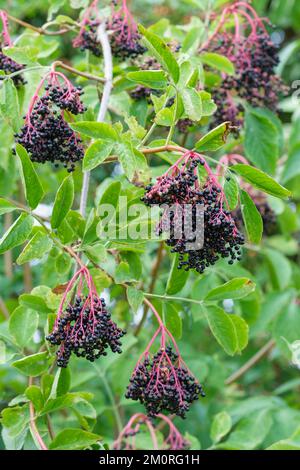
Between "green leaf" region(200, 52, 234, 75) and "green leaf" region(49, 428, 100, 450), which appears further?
"green leaf" region(200, 52, 234, 75)

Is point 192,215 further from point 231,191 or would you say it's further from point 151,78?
point 151,78

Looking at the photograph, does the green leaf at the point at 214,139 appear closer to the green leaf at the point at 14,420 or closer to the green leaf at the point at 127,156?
the green leaf at the point at 127,156

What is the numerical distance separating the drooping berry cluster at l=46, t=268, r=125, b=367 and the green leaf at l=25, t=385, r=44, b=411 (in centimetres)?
16

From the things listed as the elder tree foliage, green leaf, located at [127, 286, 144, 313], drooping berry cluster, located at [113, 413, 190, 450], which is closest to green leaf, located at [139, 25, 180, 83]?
the elder tree foliage

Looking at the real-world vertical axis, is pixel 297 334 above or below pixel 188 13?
below

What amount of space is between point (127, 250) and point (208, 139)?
37 cm

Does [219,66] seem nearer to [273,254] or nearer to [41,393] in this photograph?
[41,393]

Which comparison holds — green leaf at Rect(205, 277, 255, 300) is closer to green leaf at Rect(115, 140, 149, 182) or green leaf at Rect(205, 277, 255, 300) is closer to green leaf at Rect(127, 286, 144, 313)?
green leaf at Rect(127, 286, 144, 313)

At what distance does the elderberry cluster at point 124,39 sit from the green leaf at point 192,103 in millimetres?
549

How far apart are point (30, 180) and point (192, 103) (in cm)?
35

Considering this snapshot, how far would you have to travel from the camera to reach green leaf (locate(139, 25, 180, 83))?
4.40 feet

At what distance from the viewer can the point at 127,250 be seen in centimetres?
162

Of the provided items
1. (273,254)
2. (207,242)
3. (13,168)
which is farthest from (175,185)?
(273,254)

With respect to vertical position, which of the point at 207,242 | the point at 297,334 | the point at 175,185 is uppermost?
the point at 175,185
